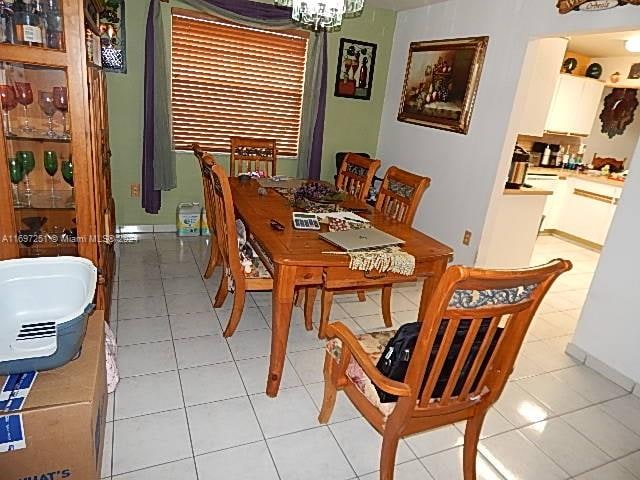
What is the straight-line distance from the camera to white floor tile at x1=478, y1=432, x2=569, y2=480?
1727mm

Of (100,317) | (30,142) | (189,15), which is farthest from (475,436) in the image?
(189,15)

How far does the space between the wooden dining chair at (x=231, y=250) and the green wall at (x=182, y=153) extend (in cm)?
178

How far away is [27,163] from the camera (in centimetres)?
198

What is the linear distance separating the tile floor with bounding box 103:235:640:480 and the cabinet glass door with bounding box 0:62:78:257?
0.68 meters

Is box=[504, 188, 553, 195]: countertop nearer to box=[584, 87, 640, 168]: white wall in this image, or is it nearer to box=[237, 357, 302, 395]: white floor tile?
box=[237, 357, 302, 395]: white floor tile

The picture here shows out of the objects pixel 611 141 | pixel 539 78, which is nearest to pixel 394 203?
pixel 539 78

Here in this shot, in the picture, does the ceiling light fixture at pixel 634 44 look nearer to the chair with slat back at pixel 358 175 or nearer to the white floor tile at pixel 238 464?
the chair with slat back at pixel 358 175

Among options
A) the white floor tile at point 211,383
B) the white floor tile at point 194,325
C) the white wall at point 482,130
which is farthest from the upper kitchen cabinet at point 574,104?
the white floor tile at point 211,383

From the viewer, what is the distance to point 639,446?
1.96 meters

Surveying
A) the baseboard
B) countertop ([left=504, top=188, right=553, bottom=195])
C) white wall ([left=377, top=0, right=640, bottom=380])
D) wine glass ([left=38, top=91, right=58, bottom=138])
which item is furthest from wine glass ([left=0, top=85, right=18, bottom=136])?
the baseboard

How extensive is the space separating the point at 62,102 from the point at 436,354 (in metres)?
1.90

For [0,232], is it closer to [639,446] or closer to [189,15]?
[189,15]

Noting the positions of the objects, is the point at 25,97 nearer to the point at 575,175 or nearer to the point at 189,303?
the point at 189,303

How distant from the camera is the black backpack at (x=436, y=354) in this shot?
4.12ft
